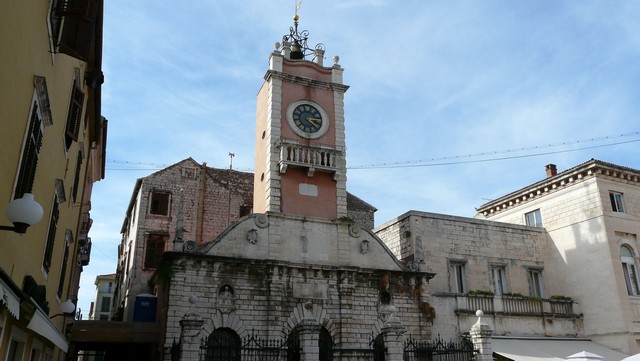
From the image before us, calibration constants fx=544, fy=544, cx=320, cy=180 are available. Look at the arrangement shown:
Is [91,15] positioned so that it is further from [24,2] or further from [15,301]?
[15,301]

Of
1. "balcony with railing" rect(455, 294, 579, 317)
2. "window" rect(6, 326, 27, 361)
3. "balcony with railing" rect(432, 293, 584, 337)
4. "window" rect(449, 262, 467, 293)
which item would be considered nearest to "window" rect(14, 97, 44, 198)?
"window" rect(6, 326, 27, 361)

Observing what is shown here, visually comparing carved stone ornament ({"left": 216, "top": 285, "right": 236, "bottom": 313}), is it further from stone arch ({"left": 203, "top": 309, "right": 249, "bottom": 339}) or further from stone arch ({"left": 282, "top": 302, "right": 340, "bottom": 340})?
stone arch ({"left": 282, "top": 302, "right": 340, "bottom": 340})

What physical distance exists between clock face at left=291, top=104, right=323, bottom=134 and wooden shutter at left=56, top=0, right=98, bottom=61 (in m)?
14.7

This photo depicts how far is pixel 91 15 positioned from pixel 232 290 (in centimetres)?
1275

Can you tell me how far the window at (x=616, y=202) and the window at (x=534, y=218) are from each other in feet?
11.0

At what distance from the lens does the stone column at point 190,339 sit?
14320 mm

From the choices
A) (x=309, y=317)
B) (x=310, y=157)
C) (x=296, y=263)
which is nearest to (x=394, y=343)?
(x=309, y=317)

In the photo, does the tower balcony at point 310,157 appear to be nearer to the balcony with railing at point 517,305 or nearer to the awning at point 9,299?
the balcony with railing at point 517,305

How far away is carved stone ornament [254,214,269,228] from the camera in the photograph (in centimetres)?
2027

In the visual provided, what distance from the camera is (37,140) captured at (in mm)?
7715

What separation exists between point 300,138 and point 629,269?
16.4 m

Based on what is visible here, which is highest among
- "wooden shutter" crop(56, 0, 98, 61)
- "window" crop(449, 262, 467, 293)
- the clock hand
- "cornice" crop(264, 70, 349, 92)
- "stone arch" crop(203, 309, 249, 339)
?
"cornice" crop(264, 70, 349, 92)

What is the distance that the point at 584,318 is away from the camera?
24766 millimetres

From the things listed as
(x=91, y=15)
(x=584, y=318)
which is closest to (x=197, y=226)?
(x=584, y=318)
